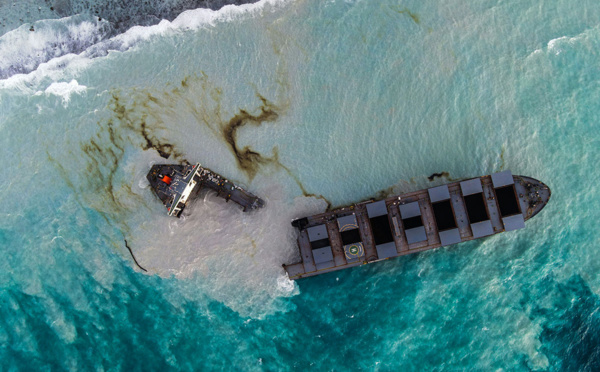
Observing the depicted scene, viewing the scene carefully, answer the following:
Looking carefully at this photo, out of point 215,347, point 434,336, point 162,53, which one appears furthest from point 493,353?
point 162,53

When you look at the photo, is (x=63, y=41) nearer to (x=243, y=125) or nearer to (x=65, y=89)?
(x=65, y=89)

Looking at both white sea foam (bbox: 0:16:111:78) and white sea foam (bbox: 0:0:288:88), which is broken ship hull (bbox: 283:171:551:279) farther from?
white sea foam (bbox: 0:16:111:78)

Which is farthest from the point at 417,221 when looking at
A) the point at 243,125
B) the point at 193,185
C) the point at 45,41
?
the point at 45,41

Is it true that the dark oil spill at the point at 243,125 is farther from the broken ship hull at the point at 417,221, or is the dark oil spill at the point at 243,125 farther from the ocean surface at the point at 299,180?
the broken ship hull at the point at 417,221

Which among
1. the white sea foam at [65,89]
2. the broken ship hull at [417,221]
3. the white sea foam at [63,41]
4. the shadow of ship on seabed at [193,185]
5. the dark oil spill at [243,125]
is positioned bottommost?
the broken ship hull at [417,221]

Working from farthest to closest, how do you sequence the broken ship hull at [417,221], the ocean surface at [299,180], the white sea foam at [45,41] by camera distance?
the white sea foam at [45,41] → the ocean surface at [299,180] → the broken ship hull at [417,221]

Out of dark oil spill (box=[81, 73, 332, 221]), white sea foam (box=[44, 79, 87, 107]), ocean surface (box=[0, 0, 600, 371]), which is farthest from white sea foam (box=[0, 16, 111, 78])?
dark oil spill (box=[81, 73, 332, 221])

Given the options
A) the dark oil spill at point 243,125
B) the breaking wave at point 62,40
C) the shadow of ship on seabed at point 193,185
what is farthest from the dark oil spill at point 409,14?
the shadow of ship on seabed at point 193,185
